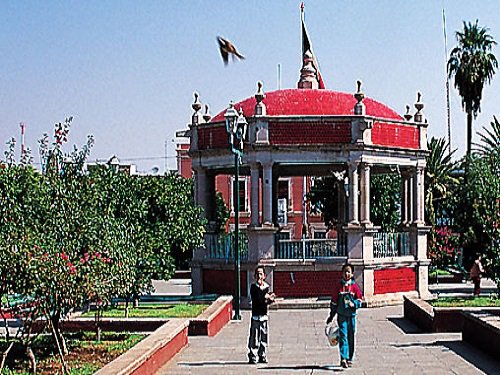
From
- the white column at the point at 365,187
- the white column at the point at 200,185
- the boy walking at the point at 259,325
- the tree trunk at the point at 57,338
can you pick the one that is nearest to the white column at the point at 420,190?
the white column at the point at 365,187

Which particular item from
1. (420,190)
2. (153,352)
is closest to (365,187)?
(420,190)

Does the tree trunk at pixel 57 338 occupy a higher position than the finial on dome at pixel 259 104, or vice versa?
the finial on dome at pixel 259 104

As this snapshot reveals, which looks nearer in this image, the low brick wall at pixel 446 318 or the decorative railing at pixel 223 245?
the low brick wall at pixel 446 318

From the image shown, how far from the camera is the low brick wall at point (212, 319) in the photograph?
59.3ft

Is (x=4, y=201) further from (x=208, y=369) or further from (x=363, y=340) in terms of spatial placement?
(x=363, y=340)

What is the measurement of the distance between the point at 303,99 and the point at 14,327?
10944 millimetres

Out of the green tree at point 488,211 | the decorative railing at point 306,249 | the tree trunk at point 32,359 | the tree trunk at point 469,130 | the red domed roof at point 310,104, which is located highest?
the tree trunk at point 469,130

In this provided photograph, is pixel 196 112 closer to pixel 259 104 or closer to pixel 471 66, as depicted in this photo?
pixel 259 104

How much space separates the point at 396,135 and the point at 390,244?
3123 millimetres

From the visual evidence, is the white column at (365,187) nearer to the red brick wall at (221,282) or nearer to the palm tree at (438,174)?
the red brick wall at (221,282)

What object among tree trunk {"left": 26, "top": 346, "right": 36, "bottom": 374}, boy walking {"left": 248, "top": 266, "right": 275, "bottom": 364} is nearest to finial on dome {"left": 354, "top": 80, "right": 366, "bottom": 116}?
boy walking {"left": 248, "top": 266, "right": 275, "bottom": 364}

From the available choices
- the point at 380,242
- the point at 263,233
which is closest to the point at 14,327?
the point at 263,233

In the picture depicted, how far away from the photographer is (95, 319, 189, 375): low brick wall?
11180 millimetres

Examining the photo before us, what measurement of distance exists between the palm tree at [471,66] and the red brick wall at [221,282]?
25.9 m
